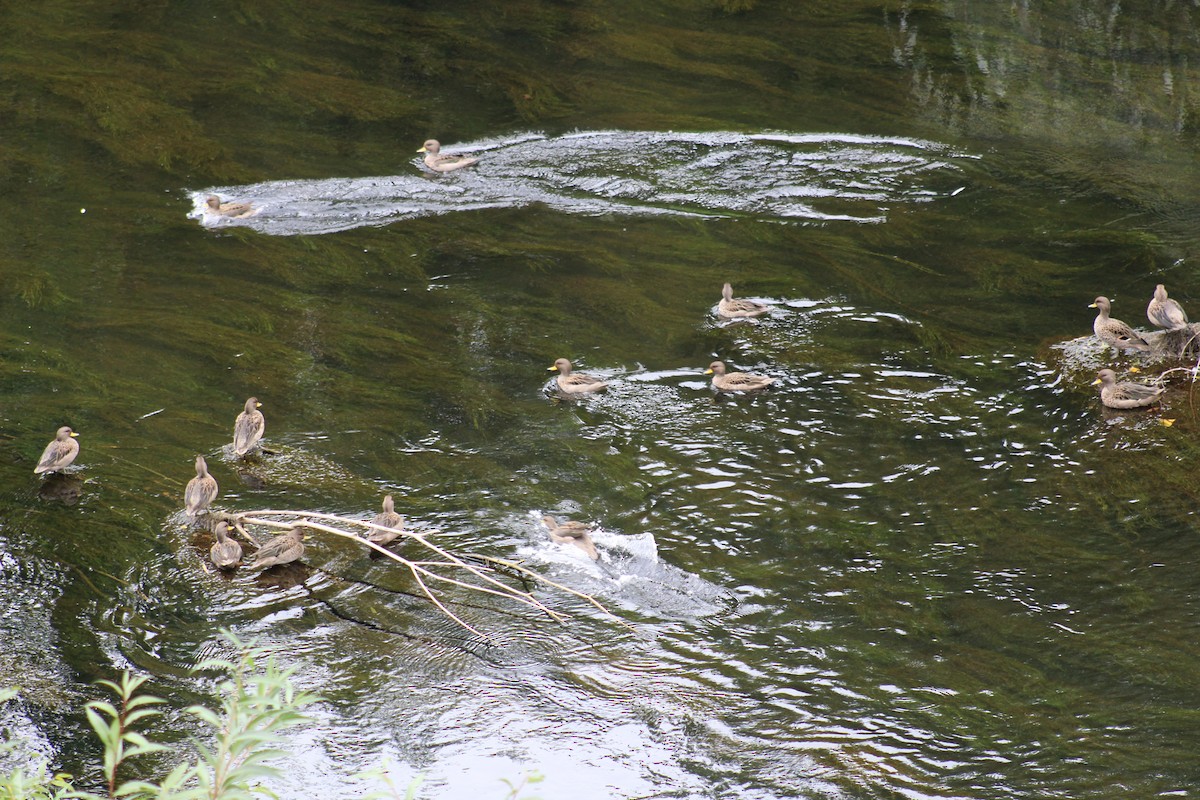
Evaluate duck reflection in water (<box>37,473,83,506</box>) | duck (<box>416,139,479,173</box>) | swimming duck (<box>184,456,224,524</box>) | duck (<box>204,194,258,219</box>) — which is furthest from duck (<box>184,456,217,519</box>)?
duck (<box>416,139,479,173</box>)

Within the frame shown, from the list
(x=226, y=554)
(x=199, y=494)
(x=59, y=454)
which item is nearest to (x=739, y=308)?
(x=199, y=494)

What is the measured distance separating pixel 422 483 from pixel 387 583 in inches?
43.4

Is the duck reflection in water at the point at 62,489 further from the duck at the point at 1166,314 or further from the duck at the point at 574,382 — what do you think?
the duck at the point at 1166,314

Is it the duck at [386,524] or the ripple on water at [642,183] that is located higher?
the ripple on water at [642,183]

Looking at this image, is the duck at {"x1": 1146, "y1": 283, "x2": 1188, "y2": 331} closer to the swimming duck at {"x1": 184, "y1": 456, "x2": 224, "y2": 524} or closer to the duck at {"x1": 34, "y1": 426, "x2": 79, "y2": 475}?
the swimming duck at {"x1": 184, "y1": 456, "x2": 224, "y2": 524}

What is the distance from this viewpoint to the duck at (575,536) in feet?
22.5

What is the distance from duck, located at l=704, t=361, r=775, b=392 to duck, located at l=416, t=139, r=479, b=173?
5116mm

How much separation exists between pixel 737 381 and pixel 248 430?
139 inches

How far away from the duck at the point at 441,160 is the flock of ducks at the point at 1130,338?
265 inches

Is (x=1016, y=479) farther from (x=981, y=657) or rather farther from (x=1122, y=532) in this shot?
(x=981, y=657)

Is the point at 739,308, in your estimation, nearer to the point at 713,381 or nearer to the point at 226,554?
the point at 713,381

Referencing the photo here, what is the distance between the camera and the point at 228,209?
11.8 metres

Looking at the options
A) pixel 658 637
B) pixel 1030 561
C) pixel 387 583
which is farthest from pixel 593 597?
pixel 1030 561

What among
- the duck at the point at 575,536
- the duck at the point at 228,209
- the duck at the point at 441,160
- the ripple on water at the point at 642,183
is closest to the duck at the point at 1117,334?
the ripple on water at the point at 642,183
